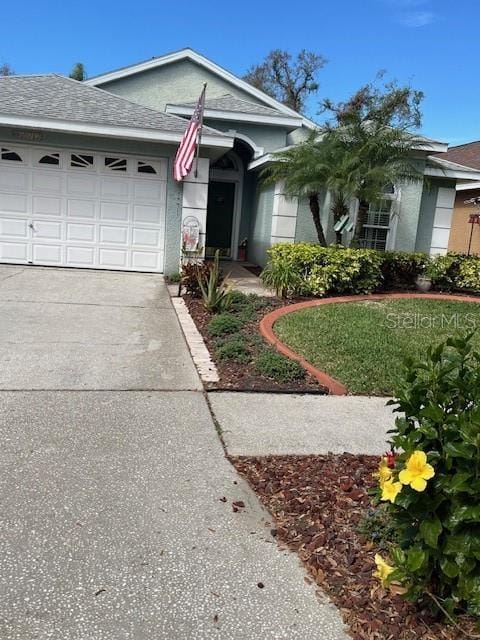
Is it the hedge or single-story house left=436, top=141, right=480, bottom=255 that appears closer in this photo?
the hedge

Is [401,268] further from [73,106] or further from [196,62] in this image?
[196,62]

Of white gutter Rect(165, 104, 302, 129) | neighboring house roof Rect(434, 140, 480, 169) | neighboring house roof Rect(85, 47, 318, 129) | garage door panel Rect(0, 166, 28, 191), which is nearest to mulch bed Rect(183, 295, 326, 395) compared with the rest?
garage door panel Rect(0, 166, 28, 191)

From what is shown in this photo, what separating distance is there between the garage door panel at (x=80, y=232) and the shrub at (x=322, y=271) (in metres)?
4.11

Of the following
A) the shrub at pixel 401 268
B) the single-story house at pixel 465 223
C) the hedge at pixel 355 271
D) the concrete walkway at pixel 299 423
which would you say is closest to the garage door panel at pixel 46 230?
the hedge at pixel 355 271

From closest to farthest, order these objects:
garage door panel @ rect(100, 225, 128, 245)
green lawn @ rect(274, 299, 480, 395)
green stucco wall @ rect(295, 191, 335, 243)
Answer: green lawn @ rect(274, 299, 480, 395)
garage door panel @ rect(100, 225, 128, 245)
green stucco wall @ rect(295, 191, 335, 243)

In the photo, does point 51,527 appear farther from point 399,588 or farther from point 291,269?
point 291,269

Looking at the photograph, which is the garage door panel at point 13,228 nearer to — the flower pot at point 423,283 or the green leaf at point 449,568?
the flower pot at point 423,283

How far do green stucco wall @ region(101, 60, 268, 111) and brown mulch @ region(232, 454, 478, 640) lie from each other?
15.0 m

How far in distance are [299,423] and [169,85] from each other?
14.7 metres

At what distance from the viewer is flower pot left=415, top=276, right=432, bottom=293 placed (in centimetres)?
1073

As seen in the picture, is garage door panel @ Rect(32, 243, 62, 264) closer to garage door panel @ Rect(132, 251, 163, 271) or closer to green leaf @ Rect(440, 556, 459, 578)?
garage door panel @ Rect(132, 251, 163, 271)

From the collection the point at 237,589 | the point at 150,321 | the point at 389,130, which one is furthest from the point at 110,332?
the point at 389,130

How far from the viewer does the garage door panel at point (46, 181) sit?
11.2 metres

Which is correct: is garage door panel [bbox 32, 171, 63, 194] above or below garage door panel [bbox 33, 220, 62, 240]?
above
